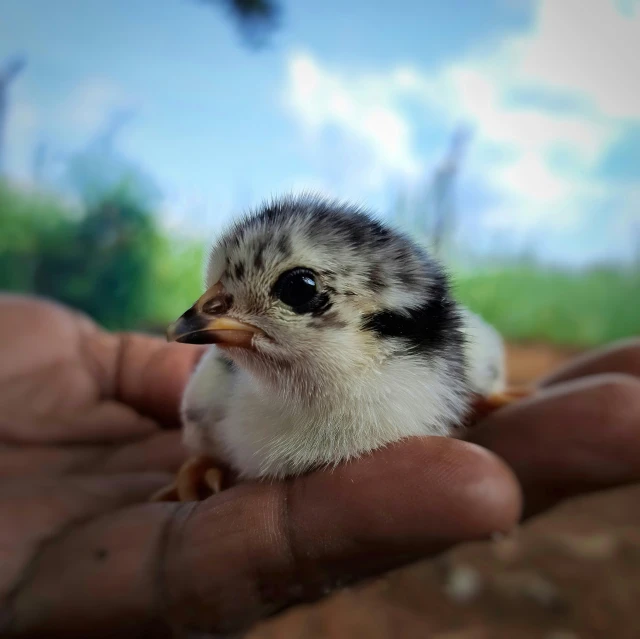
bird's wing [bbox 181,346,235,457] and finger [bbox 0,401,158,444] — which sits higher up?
bird's wing [bbox 181,346,235,457]

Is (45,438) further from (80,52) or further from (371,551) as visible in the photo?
(80,52)

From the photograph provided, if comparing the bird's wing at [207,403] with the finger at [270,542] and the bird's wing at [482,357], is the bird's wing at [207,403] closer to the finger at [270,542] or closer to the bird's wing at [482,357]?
the finger at [270,542]

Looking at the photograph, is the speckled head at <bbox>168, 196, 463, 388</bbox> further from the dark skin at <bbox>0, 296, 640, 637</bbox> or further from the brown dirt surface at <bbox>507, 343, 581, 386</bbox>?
the brown dirt surface at <bbox>507, 343, 581, 386</bbox>

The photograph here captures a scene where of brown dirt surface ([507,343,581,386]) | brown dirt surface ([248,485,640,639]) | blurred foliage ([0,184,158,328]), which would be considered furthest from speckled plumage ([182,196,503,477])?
blurred foliage ([0,184,158,328])

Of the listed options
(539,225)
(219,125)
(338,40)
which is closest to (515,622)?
(539,225)

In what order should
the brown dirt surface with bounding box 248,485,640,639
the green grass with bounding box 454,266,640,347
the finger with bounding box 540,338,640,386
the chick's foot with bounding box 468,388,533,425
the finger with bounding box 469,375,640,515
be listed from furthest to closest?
the green grass with bounding box 454,266,640,347 < the finger with bounding box 540,338,640,386 < the brown dirt surface with bounding box 248,485,640,639 < the chick's foot with bounding box 468,388,533,425 < the finger with bounding box 469,375,640,515

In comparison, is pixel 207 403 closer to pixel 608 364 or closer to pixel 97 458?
pixel 97 458

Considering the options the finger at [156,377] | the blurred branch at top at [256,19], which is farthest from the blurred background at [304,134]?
the finger at [156,377]

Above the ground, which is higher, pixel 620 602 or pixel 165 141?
pixel 165 141
